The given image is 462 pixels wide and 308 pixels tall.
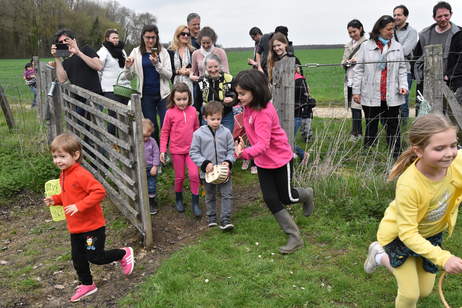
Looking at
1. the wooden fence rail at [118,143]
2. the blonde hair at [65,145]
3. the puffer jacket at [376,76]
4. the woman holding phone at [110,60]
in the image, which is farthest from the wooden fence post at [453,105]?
the woman holding phone at [110,60]

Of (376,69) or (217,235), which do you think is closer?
(217,235)

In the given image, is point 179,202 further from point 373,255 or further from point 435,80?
point 435,80

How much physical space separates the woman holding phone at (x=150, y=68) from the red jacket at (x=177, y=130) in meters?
1.25

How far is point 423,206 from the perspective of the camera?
2793mm

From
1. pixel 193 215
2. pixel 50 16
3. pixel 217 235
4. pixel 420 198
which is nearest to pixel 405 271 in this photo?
pixel 420 198

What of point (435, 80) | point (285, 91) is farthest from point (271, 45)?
point (435, 80)

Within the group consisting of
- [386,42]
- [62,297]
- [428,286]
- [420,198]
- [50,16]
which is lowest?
[62,297]

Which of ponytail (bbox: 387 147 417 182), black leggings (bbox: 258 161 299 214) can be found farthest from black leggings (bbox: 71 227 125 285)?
ponytail (bbox: 387 147 417 182)

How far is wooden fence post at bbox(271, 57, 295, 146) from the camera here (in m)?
5.54

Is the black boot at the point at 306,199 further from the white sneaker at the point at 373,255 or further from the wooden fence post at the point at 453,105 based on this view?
the wooden fence post at the point at 453,105

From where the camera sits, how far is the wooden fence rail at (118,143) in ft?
15.2

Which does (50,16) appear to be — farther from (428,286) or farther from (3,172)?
(428,286)

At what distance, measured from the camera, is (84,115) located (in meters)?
7.03

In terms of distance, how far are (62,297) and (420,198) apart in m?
3.26
